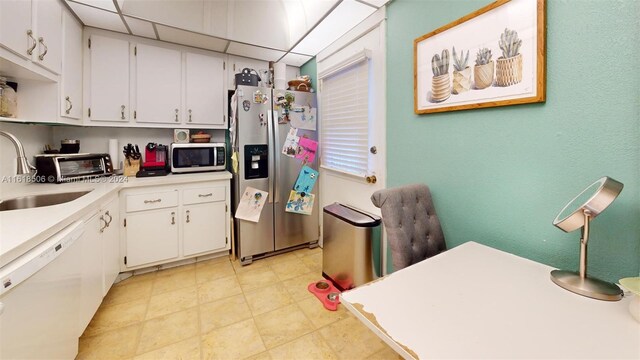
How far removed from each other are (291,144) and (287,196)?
1.88 ft

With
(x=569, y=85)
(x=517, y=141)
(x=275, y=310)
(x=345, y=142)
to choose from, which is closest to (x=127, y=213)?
(x=275, y=310)

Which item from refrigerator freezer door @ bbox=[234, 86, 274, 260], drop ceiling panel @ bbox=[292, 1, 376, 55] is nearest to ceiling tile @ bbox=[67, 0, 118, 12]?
refrigerator freezer door @ bbox=[234, 86, 274, 260]

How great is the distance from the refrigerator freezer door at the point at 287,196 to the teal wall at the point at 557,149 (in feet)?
4.84

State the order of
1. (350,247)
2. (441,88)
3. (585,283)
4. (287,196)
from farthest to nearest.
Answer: (287,196) < (350,247) < (441,88) < (585,283)

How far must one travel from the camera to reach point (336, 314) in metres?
1.91

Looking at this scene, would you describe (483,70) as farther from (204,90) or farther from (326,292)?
(204,90)

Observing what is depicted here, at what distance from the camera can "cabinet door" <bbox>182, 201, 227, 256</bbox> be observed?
260 centimetres

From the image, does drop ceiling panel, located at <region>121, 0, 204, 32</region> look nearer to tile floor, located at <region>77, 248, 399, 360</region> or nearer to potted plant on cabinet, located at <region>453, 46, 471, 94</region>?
potted plant on cabinet, located at <region>453, 46, 471, 94</region>

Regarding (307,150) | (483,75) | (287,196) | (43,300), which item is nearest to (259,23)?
(307,150)

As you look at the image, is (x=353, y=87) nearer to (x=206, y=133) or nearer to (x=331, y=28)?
(x=331, y=28)

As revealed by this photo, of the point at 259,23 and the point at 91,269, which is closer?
the point at 91,269

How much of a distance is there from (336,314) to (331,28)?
7.98 feet

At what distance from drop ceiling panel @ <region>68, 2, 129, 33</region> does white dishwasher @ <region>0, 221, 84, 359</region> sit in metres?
1.83

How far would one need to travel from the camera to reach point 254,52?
2967 millimetres
